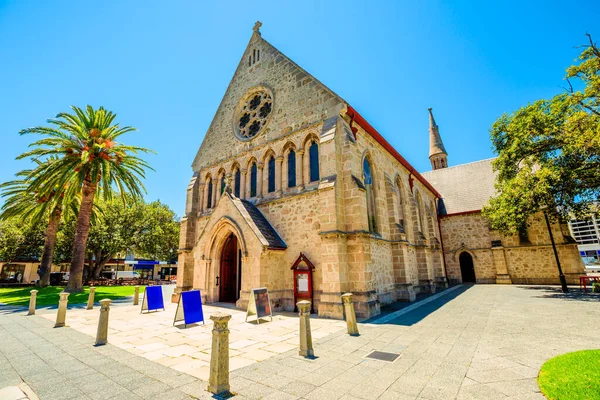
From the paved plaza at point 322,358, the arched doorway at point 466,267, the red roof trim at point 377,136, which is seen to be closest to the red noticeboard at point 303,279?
the paved plaza at point 322,358

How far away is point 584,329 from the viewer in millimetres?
7047

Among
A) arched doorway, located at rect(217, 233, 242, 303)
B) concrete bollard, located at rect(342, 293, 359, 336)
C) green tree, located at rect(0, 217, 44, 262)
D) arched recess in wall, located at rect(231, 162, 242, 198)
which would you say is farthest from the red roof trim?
green tree, located at rect(0, 217, 44, 262)

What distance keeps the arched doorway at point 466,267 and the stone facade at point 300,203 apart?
10.5m

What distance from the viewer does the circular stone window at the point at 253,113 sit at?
1488 cm

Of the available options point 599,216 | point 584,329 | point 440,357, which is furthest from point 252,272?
point 599,216

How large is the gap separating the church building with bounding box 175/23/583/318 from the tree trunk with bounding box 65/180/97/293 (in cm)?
719

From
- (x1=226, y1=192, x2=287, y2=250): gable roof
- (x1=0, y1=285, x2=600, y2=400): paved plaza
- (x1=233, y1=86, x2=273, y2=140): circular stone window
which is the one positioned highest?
(x1=233, y1=86, x2=273, y2=140): circular stone window

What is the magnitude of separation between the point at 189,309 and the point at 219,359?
5.15m

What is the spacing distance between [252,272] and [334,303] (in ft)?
11.9

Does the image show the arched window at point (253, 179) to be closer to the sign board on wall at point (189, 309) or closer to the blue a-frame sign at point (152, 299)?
the blue a-frame sign at point (152, 299)

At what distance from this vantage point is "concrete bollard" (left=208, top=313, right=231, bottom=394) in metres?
3.87

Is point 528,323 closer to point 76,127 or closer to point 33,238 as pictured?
point 76,127

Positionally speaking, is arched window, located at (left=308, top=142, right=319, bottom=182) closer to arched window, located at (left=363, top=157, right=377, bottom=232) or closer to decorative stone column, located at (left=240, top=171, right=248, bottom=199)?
arched window, located at (left=363, top=157, right=377, bottom=232)

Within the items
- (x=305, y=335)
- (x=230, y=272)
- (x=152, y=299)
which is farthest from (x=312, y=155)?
(x=152, y=299)
